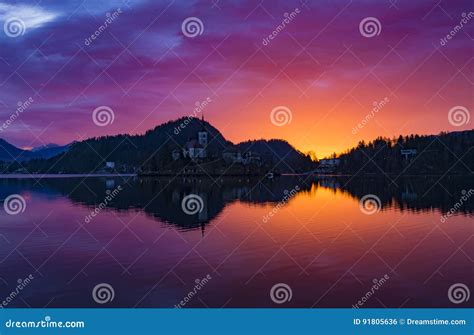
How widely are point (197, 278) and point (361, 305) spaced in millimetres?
7640

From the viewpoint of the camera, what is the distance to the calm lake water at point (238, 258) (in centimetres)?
1892

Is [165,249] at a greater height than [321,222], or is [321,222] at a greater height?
[321,222]

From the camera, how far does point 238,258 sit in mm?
25766

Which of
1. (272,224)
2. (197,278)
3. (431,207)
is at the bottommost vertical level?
(197,278)

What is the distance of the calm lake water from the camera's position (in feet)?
62.1

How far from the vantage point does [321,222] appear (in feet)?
135

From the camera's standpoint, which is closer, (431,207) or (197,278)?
(197,278)

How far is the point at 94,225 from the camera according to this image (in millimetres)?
39812

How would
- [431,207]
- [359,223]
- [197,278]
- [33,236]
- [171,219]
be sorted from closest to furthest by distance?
[197,278] < [33,236] < [359,223] < [171,219] < [431,207]

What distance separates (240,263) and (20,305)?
1078 cm

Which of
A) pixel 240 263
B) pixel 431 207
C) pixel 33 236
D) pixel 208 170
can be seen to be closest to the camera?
pixel 240 263

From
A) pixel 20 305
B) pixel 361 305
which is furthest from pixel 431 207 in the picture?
pixel 20 305

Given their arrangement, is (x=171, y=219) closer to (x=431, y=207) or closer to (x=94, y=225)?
(x=94, y=225)

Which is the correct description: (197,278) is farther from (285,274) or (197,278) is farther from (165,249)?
(165,249)
